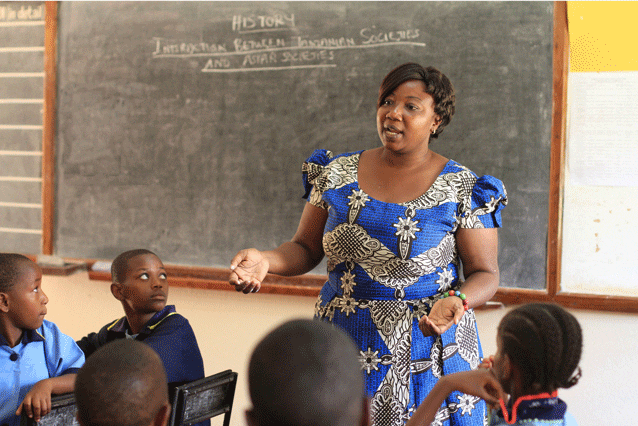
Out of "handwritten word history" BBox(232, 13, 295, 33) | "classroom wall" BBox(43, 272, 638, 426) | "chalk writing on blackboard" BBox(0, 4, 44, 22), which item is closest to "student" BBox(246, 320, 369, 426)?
"classroom wall" BBox(43, 272, 638, 426)

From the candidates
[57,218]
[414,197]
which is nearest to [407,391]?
[414,197]

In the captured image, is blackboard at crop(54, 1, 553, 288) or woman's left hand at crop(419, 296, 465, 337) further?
blackboard at crop(54, 1, 553, 288)

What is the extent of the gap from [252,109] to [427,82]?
129 cm

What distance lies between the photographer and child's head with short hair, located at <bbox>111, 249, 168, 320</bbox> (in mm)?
1919

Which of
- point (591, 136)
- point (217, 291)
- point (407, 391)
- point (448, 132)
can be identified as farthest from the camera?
point (217, 291)

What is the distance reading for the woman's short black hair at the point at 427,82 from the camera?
1.55m

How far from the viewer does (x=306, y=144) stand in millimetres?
2637

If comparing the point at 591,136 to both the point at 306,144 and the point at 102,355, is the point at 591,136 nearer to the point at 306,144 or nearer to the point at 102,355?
the point at 306,144

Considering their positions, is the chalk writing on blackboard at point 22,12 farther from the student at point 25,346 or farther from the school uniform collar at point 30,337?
the school uniform collar at point 30,337

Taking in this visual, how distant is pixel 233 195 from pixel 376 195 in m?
1.30

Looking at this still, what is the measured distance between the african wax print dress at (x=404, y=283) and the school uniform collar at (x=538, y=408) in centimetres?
43

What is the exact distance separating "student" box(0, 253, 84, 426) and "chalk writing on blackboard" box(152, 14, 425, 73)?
4.73ft

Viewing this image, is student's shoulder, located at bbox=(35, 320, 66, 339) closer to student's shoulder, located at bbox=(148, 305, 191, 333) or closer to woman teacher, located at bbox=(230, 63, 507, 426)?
student's shoulder, located at bbox=(148, 305, 191, 333)

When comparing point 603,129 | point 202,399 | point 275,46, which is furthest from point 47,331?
point 603,129
